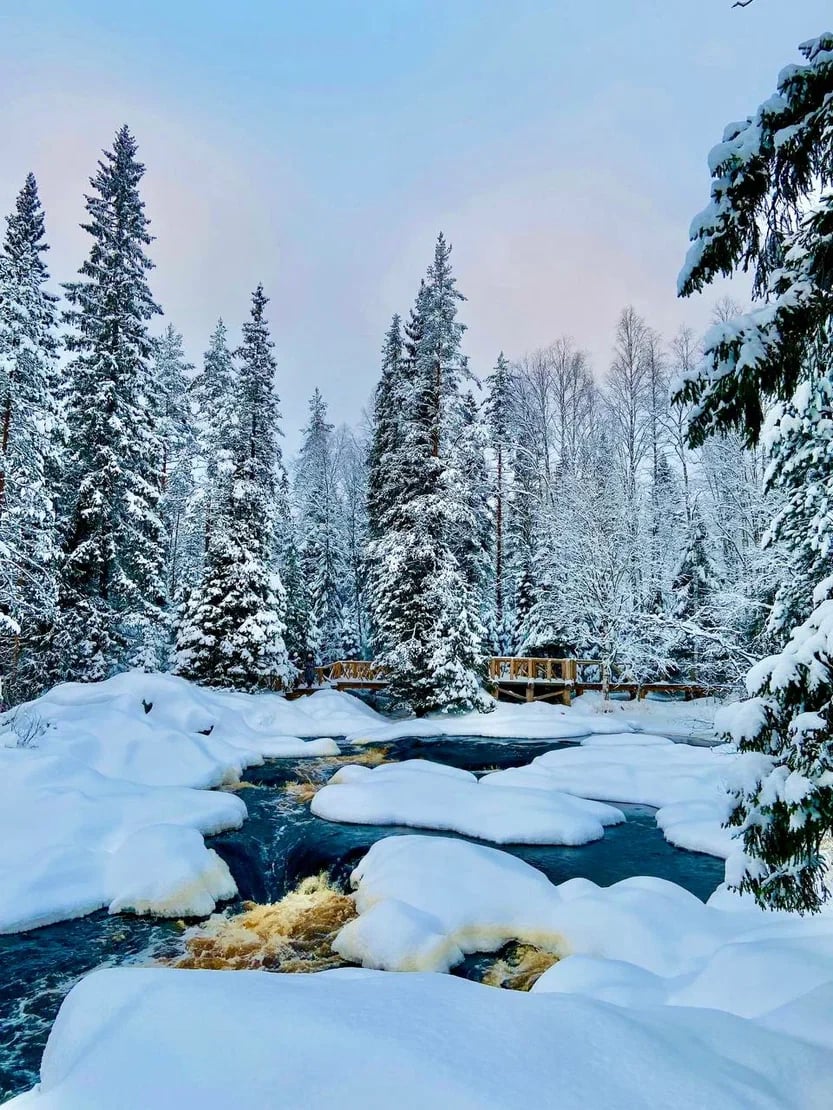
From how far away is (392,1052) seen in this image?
2.49m

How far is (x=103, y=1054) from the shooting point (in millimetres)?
2625

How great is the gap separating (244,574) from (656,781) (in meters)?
14.5

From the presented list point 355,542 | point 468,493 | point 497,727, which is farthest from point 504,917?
point 355,542

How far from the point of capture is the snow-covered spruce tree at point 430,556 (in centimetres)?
1986

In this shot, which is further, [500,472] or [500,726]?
[500,472]

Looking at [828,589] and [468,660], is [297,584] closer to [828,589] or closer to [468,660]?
[468,660]

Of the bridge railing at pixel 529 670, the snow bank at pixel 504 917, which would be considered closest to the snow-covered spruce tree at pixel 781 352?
the snow bank at pixel 504 917

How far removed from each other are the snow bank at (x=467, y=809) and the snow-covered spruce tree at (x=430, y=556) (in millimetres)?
8713

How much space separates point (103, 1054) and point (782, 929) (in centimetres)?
476

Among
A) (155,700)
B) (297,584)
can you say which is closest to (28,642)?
(155,700)

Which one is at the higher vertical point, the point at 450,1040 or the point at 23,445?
the point at 23,445

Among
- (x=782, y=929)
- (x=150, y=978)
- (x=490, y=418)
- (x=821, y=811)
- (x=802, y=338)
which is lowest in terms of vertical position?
(x=782, y=929)

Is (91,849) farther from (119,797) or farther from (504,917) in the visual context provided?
(504,917)

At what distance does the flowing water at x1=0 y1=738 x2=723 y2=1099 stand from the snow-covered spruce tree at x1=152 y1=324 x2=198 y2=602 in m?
19.9
